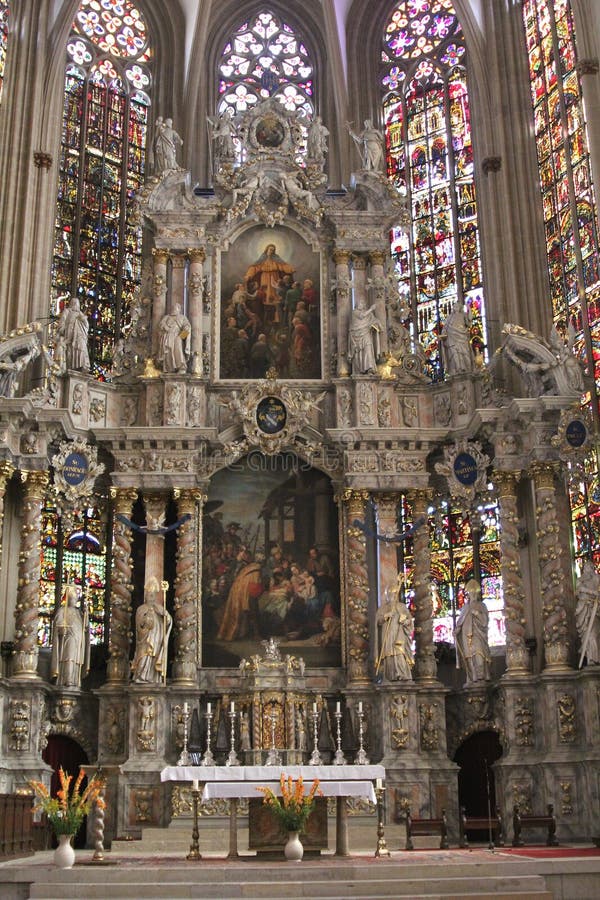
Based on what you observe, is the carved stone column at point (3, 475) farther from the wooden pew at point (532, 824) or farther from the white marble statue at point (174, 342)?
the wooden pew at point (532, 824)

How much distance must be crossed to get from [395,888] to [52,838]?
9659 mm

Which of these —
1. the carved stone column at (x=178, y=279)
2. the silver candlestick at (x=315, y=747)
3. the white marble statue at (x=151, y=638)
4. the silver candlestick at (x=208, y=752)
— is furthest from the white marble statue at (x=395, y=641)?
the carved stone column at (x=178, y=279)

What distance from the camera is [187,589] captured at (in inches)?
872

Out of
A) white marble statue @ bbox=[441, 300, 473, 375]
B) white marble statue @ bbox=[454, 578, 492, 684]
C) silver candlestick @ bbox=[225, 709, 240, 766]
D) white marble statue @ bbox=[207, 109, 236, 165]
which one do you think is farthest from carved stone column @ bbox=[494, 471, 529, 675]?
white marble statue @ bbox=[207, 109, 236, 165]

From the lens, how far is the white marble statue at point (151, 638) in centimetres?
2130

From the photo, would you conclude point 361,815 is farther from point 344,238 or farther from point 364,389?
point 344,238

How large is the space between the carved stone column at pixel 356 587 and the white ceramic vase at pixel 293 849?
282 inches

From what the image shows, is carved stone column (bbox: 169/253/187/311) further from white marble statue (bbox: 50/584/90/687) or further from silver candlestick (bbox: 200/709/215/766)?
silver candlestick (bbox: 200/709/215/766)

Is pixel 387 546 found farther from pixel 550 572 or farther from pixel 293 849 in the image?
pixel 293 849

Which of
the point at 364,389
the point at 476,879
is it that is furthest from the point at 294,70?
the point at 476,879

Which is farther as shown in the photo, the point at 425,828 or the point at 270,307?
the point at 270,307

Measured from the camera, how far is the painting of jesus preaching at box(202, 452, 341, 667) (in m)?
22.3

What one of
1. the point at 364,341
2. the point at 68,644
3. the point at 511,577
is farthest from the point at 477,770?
the point at 364,341

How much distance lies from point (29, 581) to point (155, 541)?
8.09ft
